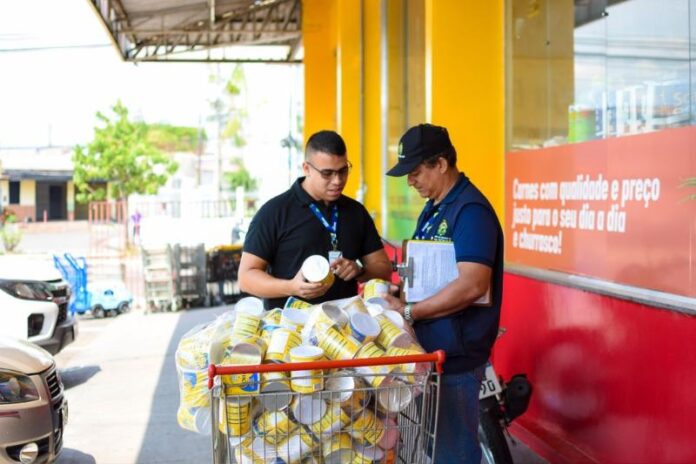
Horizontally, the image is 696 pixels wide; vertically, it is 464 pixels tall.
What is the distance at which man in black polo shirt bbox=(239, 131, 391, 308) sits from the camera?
3674 millimetres

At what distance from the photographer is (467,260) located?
10.5 ft

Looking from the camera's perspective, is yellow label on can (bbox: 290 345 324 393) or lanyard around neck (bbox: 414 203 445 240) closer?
yellow label on can (bbox: 290 345 324 393)

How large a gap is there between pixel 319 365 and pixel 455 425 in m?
0.94

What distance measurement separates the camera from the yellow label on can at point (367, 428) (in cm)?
264

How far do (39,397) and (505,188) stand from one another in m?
3.83

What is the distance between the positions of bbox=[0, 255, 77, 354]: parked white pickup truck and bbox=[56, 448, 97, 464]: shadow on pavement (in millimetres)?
2403

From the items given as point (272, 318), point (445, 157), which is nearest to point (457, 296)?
point (445, 157)

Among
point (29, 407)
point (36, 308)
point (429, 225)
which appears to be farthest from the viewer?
point (36, 308)

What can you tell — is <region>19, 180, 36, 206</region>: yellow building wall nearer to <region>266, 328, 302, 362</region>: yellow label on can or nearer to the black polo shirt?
the black polo shirt

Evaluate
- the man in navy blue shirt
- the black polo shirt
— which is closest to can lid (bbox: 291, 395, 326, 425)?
the man in navy blue shirt

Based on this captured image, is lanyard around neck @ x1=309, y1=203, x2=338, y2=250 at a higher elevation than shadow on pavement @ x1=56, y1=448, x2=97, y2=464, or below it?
higher

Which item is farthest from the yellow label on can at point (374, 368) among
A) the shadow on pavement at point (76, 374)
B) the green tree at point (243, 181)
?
the green tree at point (243, 181)

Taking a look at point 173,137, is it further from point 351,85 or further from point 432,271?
point 432,271

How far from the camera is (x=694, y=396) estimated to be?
4199 mm
